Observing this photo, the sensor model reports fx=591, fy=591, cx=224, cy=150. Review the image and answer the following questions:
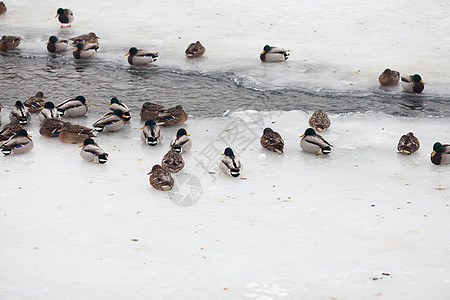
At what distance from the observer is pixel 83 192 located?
729 cm

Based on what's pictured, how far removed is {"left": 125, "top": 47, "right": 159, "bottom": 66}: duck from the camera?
12.5m

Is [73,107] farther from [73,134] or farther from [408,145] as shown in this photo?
[408,145]

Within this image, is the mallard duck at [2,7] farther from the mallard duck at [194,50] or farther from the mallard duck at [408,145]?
the mallard duck at [408,145]

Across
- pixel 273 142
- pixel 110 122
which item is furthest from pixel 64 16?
pixel 273 142

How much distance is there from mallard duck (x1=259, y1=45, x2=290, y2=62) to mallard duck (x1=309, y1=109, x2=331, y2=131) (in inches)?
137

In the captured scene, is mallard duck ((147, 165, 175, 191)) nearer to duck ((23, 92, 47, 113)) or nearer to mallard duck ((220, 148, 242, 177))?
mallard duck ((220, 148, 242, 177))

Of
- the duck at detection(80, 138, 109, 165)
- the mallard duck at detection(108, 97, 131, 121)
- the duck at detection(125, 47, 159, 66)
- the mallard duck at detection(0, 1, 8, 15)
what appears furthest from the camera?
the mallard duck at detection(0, 1, 8, 15)

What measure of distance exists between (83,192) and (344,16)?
10709 mm

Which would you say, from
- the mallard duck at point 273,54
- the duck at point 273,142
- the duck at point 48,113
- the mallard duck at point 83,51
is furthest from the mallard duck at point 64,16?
the duck at point 273,142

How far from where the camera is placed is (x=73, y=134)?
8930mm

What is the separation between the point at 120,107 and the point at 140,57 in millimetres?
2964

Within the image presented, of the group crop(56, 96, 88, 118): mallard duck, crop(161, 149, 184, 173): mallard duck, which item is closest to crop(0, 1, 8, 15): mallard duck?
crop(56, 96, 88, 118): mallard duck

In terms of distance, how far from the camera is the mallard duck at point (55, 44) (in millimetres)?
13367

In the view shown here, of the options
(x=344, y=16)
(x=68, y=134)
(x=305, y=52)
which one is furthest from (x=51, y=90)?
(x=344, y=16)
